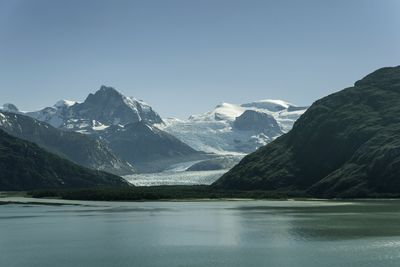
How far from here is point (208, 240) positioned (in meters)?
116

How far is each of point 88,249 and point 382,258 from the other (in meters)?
47.7

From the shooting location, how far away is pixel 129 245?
111 metres

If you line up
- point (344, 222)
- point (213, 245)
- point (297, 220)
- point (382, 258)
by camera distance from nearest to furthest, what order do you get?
1. point (382, 258)
2. point (213, 245)
3. point (344, 222)
4. point (297, 220)

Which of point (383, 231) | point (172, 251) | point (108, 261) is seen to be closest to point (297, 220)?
point (383, 231)

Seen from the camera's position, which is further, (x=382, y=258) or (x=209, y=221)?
(x=209, y=221)

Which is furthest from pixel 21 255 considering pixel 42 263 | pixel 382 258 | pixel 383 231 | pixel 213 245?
pixel 383 231

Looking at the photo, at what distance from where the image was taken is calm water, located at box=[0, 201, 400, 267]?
91.4 metres

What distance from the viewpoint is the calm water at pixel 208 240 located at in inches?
3597

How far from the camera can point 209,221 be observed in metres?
157

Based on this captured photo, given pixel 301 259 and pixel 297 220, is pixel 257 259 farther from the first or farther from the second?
pixel 297 220

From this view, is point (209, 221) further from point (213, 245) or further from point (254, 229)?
point (213, 245)

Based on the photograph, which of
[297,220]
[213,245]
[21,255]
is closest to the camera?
[21,255]

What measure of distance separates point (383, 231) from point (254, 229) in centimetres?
2628

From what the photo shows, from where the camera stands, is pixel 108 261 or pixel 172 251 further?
pixel 172 251
